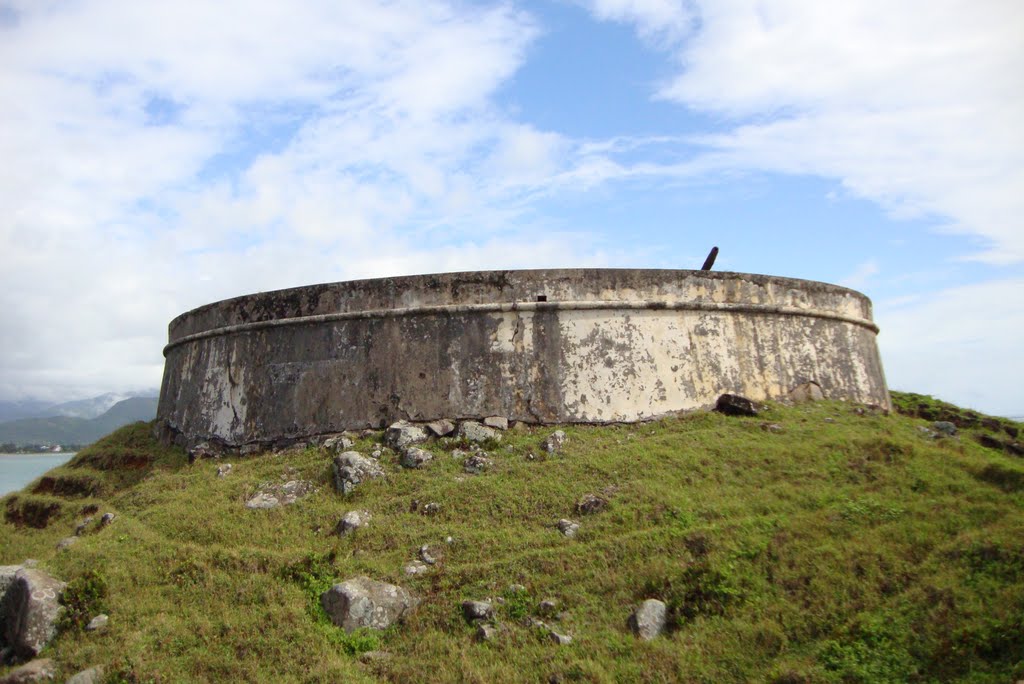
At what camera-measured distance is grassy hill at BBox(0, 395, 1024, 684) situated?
4.94m

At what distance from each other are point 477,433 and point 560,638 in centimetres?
354

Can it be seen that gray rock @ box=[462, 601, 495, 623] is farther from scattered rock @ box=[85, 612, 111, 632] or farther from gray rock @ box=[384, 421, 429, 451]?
gray rock @ box=[384, 421, 429, 451]

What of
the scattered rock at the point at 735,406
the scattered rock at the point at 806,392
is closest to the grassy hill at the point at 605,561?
the scattered rock at the point at 735,406

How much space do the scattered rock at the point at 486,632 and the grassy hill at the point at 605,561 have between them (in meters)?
0.07

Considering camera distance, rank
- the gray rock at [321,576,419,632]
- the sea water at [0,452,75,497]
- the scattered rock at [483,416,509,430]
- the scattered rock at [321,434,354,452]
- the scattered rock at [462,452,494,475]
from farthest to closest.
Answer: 1. the sea water at [0,452,75,497]
2. the scattered rock at [483,416,509,430]
3. the scattered rock at [321,434,354,452]
4. the scattered rock at [462,452,494,475]
5. the gray rock at [321,576,419,632]

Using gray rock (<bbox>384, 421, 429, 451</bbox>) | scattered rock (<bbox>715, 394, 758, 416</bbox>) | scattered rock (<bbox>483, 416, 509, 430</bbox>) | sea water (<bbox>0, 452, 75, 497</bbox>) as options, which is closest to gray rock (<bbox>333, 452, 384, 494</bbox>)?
gray rock (<bbox>384, 421, 429, 451</bbox>)

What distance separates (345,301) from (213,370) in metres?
2.35

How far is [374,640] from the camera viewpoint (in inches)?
220

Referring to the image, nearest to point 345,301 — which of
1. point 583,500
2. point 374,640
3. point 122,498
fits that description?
point 122,498

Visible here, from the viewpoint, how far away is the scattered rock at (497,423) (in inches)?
346

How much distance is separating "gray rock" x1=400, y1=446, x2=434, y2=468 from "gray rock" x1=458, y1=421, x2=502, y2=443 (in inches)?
20.1

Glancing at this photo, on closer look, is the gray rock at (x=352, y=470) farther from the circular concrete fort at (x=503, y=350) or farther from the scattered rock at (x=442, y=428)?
the circular concrete fort at (x=503, y=350)

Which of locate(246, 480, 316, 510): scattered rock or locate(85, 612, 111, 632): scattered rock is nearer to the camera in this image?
locate(85, 612, 111, 632): scattered rock

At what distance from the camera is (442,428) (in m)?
8.74
